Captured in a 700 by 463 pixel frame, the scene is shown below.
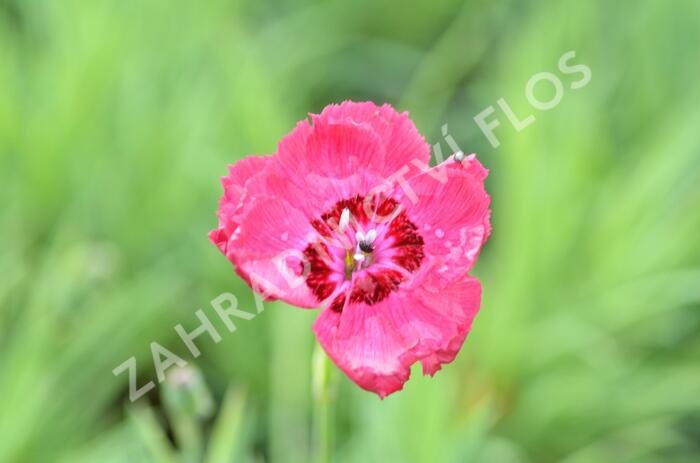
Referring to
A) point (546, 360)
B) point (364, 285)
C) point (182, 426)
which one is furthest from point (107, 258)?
point (364, 285)

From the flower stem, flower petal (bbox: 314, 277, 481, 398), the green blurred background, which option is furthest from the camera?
the green blurred background

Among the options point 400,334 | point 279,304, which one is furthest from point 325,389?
point 279,304

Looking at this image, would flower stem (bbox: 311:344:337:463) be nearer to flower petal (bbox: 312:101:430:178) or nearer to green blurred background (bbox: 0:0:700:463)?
flower petal (bbox: 312:101:430:178)

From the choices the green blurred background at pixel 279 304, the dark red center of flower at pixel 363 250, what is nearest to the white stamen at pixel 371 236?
the dark red center of flower at pixel 363 250

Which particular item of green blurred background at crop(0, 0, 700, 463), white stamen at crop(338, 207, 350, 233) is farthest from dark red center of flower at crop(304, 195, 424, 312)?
green blurred background at crop(0, 0, 700, 463)

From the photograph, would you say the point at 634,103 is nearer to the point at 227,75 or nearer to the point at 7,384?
the point at 227,75

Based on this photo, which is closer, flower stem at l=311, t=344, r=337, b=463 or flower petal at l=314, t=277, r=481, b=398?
flower petal at l=314, t=277, r=481, b=398

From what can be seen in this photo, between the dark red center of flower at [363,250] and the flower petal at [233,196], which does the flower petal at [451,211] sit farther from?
the flower petal at [233,196]
